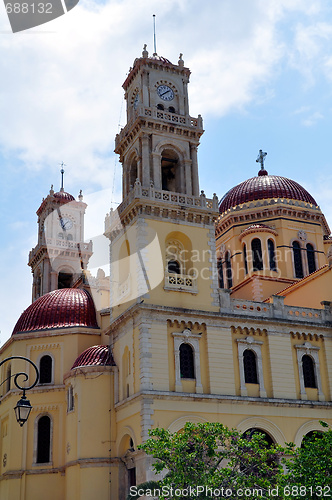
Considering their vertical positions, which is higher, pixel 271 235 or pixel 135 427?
pixel 271 235

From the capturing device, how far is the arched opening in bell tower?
38.4 metres

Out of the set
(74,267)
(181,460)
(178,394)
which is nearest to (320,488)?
(181,460)

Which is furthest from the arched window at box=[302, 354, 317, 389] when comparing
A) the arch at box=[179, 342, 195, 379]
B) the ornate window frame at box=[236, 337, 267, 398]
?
the arch at box=[179, 342, 195, 379]

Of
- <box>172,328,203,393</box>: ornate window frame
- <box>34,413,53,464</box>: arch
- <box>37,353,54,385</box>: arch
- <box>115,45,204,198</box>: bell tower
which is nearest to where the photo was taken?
<box>172,328,203,393</box>: ornate window frame

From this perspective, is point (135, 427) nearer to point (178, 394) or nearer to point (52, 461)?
point (178, 394)

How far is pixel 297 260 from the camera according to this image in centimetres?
4584

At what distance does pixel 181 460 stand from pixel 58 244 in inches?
1290

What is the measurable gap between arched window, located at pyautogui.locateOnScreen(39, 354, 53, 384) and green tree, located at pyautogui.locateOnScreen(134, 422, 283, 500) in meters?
A: 13.8

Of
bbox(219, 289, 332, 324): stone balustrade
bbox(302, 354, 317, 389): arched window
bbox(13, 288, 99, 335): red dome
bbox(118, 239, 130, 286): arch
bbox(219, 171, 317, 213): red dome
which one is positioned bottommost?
bbox(302, 354, 317, 389): arched window

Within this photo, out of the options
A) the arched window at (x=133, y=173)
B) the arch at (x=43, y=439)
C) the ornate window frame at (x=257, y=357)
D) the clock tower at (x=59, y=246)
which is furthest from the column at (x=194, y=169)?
the clock tower at (x=59, y=246)

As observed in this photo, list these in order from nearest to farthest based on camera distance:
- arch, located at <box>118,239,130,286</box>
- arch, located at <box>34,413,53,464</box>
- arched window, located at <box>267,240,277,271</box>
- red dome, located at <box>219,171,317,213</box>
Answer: arch, located at <box>34,413,53,464</box>
arch, located at <box>118,239,130,286</box>
arched window, located at <box>267,240,277,271</box>
red dome, located at <box>219,171,317,213</box>

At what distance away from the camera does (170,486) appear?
2312 cm

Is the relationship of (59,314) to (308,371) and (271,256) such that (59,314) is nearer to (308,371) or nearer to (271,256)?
(308,371)

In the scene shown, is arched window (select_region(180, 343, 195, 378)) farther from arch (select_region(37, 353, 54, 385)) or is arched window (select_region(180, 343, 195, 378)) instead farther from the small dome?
arch (select_region(37, 353, 54, 385))
